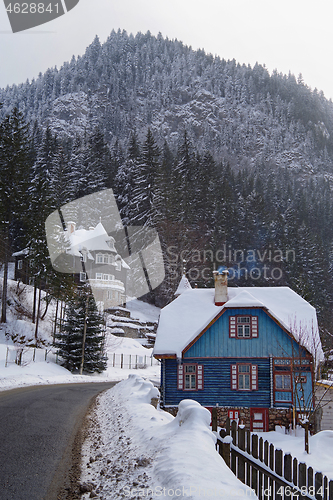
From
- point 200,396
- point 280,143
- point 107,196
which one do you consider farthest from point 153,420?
point 280,143

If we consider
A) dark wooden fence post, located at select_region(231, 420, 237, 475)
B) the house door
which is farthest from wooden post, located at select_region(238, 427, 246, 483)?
the house door

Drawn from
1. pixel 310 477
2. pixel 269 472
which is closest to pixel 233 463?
pixel 269 472

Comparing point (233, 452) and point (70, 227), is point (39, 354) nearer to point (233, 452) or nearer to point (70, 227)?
point (233, 452)

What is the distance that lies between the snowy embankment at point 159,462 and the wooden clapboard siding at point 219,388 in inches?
526

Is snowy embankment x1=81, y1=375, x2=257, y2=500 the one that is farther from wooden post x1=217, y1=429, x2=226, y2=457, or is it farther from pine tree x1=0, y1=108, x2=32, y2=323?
pine tree x1=0, y1=108, x2=32, y2=323

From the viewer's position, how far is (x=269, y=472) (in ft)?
21.1

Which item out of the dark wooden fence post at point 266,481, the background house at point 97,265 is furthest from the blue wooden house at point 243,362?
the background house at point 97,265

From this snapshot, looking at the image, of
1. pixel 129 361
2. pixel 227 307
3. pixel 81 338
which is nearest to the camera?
pixel 227 307

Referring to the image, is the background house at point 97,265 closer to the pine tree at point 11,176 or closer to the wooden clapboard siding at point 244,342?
the pine tree at point 11,176

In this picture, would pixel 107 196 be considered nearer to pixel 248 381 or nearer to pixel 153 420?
pixel 248 381

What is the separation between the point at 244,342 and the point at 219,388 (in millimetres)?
2923

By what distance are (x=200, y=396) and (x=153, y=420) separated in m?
14.1

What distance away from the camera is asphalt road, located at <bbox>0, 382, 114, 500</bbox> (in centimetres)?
629

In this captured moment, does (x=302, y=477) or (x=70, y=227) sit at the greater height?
(x=70, y=227)
